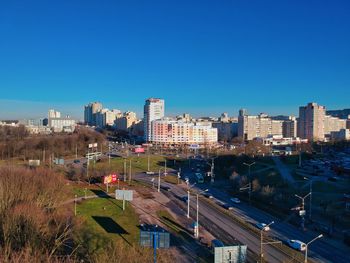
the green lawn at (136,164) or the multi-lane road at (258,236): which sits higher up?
the green lawn at (136,164)

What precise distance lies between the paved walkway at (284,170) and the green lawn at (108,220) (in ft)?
86.5

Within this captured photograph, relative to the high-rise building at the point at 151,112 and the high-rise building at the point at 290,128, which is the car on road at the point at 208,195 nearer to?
the high-rise building at the point at 151,112

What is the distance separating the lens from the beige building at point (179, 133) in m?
121

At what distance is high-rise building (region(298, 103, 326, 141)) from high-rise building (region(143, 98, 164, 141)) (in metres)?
50.3

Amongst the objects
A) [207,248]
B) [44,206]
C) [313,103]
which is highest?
[313,103]

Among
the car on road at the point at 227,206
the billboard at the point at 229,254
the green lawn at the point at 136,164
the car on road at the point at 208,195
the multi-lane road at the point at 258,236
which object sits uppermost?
the green lawn at the point at 136,164

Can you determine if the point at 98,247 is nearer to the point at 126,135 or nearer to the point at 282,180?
the point at 282,180

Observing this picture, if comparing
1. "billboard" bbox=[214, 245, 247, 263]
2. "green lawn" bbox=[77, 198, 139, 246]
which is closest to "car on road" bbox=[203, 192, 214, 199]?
"green lawn" bbox=[77, 198, 139, 246]

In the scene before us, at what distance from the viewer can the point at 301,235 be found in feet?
96.4

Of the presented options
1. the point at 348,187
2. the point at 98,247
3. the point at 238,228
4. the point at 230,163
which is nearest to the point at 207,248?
the point at 238,228

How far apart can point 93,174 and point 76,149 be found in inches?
1327

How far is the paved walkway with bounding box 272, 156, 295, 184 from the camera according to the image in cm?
5434

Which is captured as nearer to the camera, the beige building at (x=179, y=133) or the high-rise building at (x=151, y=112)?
the beige building at (x=179, y=133)

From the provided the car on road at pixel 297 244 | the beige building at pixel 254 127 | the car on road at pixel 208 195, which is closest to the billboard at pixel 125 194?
the car on road at pixel 208 195
